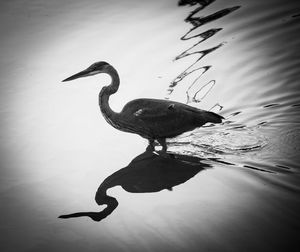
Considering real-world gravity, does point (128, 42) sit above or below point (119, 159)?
above

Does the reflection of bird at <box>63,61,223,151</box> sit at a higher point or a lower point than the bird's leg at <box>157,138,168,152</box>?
higher

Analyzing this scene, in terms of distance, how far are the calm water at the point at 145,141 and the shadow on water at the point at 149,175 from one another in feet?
0.09

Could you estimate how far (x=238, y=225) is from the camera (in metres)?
4.29

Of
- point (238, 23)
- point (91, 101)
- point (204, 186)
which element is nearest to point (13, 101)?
point (91, 101)

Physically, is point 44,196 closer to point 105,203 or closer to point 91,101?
point 105,203

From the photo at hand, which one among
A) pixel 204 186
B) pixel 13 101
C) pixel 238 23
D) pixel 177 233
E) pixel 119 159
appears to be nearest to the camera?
pixel 177 233

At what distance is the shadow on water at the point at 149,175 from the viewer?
16.6 ft

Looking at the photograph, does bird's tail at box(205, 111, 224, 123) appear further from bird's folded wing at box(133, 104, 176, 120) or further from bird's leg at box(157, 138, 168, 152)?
bird's leg at box(157, 138, 168, 152)

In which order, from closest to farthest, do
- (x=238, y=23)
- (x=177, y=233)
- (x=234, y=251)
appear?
(x=234, y=251)
(x=177, y=233)
(x=238, y=23)

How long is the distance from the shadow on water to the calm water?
27 millimetres

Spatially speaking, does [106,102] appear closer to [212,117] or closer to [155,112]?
[155,112]

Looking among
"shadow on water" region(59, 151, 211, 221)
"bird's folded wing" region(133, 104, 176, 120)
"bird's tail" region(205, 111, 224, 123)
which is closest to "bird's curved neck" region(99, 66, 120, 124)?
"bird's folded wing" region(133, 104, 176, 120)

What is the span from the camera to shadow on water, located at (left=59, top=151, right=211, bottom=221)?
5.05 meters

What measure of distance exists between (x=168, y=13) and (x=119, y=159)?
5807mm
